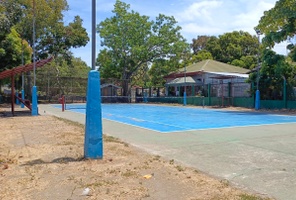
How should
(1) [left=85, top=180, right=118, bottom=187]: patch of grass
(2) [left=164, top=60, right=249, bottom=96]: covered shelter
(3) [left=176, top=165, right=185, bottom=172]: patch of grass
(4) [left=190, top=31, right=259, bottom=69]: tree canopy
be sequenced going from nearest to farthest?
(1) [left=85, top=180, right=118, bottom=187]: patch of grass
(3) [left=176, top=165, right=185, bottom=172]: patch of grass
(2) [left=164, top=60, right=249, bottom=96]: covered shelter
(4) [left=190, top=31, right=259, bottom=69]: tree canopy

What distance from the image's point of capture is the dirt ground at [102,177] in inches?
191

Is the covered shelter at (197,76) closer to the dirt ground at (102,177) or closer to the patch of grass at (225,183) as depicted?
the dirt ground at (102,177)

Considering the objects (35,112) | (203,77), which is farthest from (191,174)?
(203,77)

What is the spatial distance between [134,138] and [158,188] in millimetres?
5445

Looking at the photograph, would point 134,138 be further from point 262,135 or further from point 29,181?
point 29,181

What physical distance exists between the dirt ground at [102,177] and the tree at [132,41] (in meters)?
34.3

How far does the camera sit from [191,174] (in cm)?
598

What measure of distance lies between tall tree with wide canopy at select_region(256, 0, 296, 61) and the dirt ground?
16.1m

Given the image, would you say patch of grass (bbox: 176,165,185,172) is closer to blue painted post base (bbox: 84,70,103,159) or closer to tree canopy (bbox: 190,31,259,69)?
blue painted post base (bbox: 84,70,103,159)

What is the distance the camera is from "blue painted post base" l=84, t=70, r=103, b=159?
277 inches

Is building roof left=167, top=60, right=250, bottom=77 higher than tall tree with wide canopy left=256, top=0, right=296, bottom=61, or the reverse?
tall tree with wide canopy left=256, top=0, right=296, bottom=61

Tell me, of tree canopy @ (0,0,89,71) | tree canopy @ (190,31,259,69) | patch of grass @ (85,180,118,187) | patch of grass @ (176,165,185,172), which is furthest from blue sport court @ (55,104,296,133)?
tree canopy @ (190,31,259,69)

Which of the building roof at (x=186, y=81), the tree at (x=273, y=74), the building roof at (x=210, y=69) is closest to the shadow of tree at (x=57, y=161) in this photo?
the tree at (x=273, y=74)

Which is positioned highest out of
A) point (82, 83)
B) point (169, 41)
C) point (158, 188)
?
point (169, 41)
